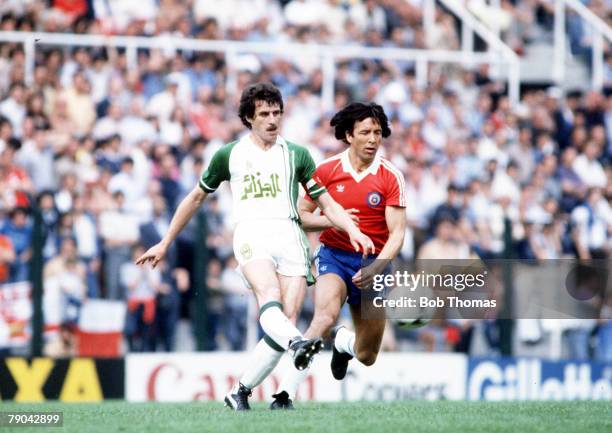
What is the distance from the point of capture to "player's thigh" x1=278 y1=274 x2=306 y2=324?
1012 centimetres

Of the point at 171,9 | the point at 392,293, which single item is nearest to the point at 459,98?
the point at 171,9

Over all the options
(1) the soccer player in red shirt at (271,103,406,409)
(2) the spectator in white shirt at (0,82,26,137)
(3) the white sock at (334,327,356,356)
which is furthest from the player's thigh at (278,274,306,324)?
(2) the spectator in white shirt at (0,82,26,137)

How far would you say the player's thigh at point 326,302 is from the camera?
35.9 feet

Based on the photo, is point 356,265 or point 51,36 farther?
point 51,36

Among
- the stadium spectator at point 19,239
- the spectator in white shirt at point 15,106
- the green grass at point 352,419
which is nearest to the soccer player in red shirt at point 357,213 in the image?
the green grass at point 352,419

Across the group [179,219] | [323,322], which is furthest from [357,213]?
[179,219]

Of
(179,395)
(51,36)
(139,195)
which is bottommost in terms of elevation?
(179,395)

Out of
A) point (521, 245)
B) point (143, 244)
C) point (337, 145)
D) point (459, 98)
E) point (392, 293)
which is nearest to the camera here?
point (392, 293)

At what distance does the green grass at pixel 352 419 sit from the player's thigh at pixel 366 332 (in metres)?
0.46

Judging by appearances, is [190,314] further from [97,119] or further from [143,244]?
[97,119]

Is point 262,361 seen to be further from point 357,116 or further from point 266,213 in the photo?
point 357,116

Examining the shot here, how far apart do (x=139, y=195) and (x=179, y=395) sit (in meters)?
2.39

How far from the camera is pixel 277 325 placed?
9789mm

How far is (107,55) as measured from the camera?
1853 cm
